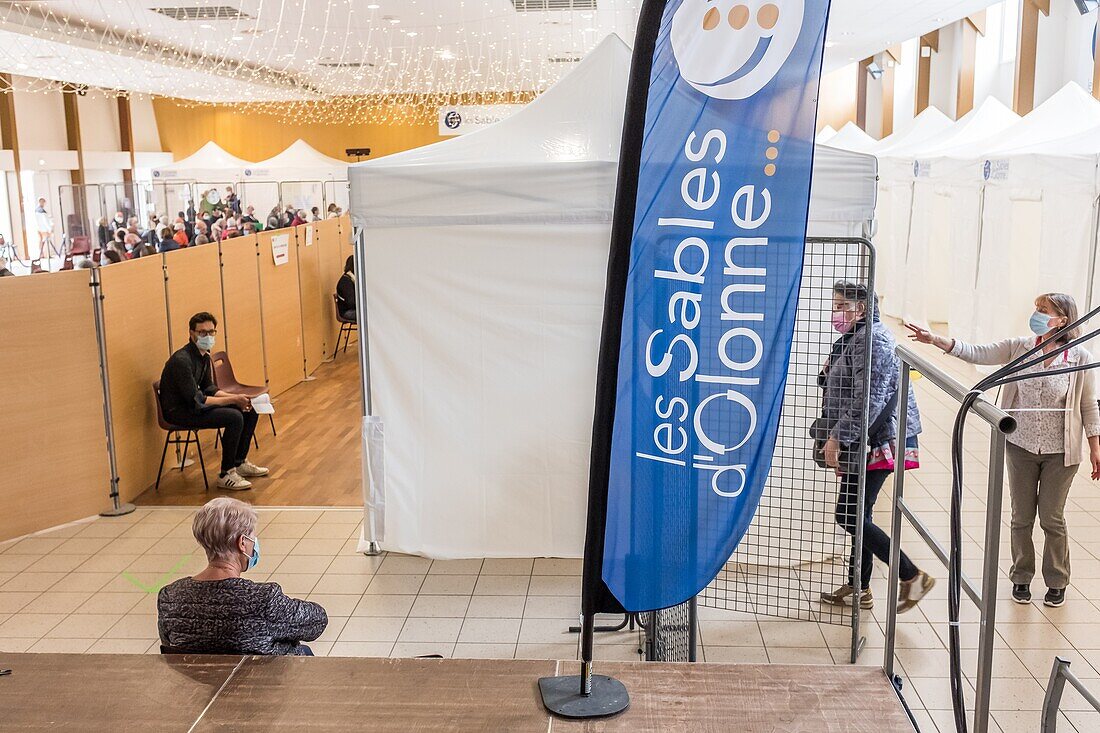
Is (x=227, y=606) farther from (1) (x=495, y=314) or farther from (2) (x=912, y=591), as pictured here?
(2) (x=912, y=591)

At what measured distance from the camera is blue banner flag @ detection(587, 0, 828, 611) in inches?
80.4

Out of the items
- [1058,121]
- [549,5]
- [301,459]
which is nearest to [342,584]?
[301,459]

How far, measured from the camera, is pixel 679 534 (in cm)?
227

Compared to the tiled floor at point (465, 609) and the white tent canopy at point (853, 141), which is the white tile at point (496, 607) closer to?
the tiled floor at point (465, 609)

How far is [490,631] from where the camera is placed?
452 centimetres

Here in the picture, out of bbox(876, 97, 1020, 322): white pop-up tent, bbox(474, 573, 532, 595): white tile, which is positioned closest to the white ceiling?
bbox(876, 97, 1020, 322): white pop-up tent

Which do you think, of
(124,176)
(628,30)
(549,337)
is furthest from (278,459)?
(124,176)

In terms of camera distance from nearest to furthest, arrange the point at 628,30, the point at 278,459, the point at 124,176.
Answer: the point at 278,459
the point at 628,30
the point at 124,176

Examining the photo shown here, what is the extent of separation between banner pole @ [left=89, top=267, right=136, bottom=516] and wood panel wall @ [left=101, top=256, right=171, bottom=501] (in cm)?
4

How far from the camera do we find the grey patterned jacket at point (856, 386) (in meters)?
3.99

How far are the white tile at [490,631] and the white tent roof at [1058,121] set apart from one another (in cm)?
690

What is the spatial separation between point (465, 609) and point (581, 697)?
7.82ft

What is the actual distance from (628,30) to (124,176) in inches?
604

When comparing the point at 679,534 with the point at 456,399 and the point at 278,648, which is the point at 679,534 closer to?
the point at 278,648
